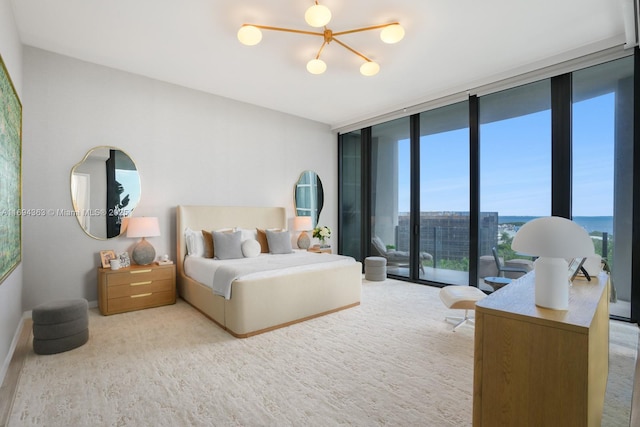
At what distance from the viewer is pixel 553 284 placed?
1.40 metres

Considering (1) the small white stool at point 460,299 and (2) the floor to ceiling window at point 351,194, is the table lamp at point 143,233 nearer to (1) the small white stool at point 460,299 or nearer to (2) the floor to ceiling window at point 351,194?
(1) the small white stool at point 460,299

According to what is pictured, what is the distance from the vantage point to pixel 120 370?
7.67 ft

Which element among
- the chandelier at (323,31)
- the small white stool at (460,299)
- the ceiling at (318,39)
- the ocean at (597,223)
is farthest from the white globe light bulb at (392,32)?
the ocean at (597,223)

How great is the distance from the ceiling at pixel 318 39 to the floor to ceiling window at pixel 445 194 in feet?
1.96

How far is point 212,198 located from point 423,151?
11.4ft

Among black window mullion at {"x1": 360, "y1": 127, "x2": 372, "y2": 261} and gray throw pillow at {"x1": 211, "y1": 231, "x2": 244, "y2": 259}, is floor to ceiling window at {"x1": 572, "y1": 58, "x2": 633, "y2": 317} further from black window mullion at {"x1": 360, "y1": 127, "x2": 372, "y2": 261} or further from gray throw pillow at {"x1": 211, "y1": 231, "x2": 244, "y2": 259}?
gray throw pillow at {"x1": 211, "y1": 231, "x2": 244, "y2": 259}

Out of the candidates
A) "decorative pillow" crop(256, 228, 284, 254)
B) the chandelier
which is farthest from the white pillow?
the chandelier

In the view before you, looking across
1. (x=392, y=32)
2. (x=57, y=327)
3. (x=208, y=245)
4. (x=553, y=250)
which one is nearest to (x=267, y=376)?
(x=57, y=327)

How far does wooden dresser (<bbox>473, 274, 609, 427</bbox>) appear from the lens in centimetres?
118

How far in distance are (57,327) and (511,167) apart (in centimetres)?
524

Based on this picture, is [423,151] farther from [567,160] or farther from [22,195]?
[22,195]

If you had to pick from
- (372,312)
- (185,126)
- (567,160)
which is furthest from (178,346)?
(567,160)

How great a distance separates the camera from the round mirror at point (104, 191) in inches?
145

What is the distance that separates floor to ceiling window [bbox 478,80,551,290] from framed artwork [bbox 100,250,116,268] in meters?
4.86
